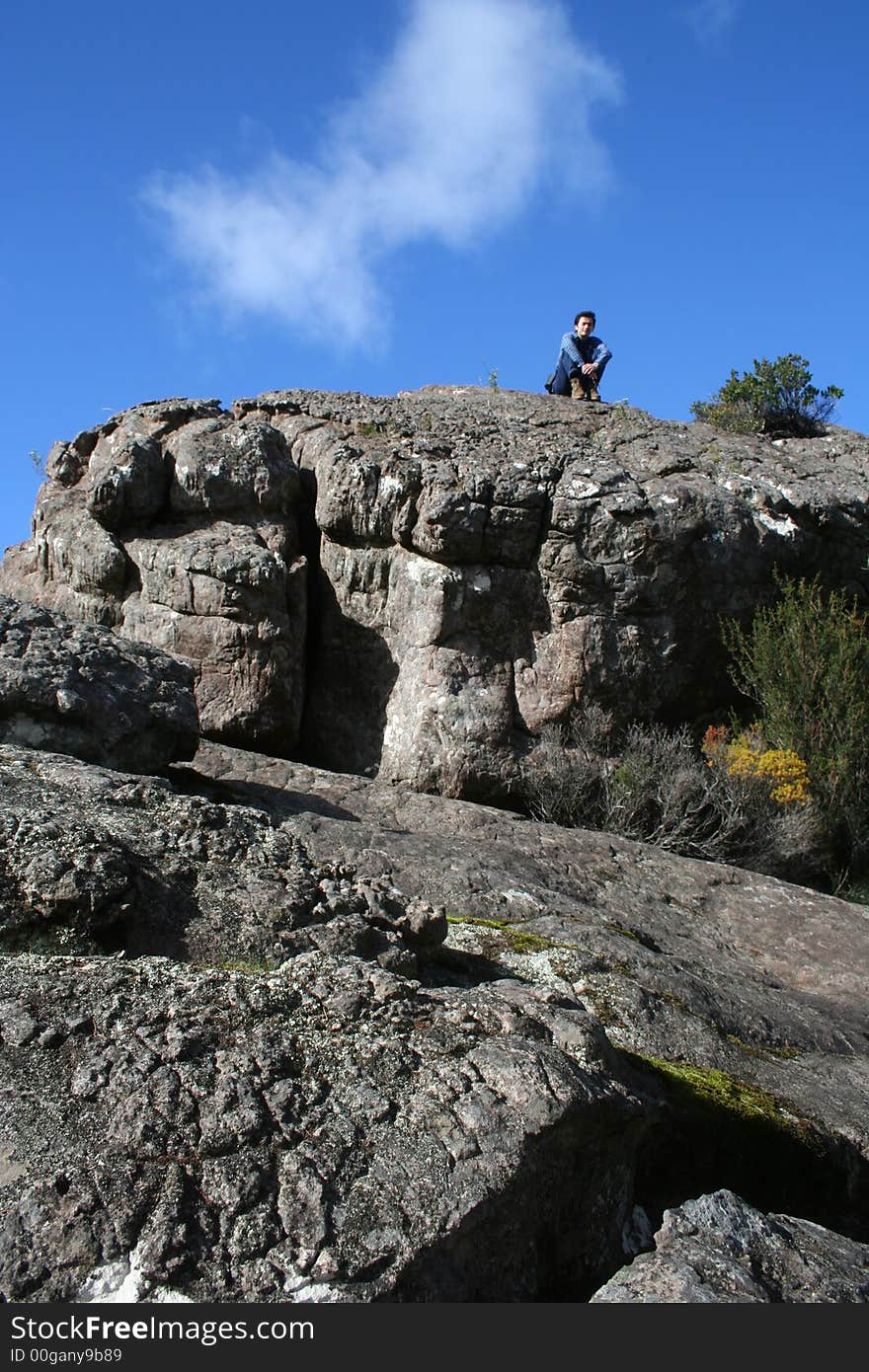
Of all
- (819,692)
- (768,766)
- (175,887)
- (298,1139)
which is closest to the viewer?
(298,1139)

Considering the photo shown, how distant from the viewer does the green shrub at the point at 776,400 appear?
16.9 meters

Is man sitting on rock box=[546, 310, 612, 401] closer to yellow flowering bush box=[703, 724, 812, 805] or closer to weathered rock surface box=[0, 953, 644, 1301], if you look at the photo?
yellow flowering bush box=[703, 724, 812, 805]

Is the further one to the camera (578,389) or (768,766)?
(578,389)

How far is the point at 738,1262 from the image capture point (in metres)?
2.79

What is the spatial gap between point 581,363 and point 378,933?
42.2ft

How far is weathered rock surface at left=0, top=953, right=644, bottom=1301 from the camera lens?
2404 millimetres

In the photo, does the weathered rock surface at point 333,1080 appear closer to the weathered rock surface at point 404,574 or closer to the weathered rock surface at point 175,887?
the weathered rock surface at point 175,887

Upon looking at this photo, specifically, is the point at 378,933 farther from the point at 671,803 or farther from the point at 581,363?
the point at 581,363

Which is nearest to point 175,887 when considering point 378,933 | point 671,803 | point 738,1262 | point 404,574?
point 378,933

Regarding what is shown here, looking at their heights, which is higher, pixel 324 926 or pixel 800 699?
pixel 800 699

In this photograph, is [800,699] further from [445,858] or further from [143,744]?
[143,744]

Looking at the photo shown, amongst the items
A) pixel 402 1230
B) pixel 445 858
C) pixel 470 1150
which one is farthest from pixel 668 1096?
pixel 445 858

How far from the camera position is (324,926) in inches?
156

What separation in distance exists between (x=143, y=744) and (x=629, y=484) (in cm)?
643
